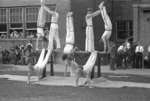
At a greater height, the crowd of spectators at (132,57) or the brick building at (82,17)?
the brick building at (82,17)

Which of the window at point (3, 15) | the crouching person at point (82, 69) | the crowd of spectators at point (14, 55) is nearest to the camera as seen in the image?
the crouching person at point (82, 69)

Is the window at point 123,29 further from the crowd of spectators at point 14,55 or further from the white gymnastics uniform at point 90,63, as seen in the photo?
the white gymnastics uniform at point 90,63

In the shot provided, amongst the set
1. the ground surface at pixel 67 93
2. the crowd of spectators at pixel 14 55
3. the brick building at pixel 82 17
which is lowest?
the ground surface at pixel 67 93

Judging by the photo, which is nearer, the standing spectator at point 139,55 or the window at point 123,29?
the standing spectator at point 139,55

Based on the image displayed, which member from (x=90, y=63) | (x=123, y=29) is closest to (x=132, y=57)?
(x=123, y=29)

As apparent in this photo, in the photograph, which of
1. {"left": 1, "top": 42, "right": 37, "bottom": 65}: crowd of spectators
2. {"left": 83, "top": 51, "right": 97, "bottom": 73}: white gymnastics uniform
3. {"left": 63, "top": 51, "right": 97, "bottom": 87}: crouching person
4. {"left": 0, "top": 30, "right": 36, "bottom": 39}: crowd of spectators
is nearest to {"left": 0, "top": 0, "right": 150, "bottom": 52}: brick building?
{"left": 0, "top": 30, "right": 36, "bottom": 39}: crowd of spectators

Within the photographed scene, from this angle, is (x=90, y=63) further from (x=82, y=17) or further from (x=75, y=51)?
(x=82, y=17)

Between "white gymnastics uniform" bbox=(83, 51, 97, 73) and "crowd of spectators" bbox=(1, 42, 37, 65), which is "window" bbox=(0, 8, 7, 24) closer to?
"crowd of spectators" bbox=(1, 42, 37, 65)

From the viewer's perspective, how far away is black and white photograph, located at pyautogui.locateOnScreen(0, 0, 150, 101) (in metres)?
17.2

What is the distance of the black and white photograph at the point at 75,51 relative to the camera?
56.6 feet

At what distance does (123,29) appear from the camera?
1412 inches

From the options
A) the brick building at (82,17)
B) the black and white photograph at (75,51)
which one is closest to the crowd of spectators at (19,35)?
the black and white photograph at (75,51)

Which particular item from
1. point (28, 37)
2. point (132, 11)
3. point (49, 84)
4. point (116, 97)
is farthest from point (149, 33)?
point (116, 97)

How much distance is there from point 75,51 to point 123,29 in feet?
49.4
